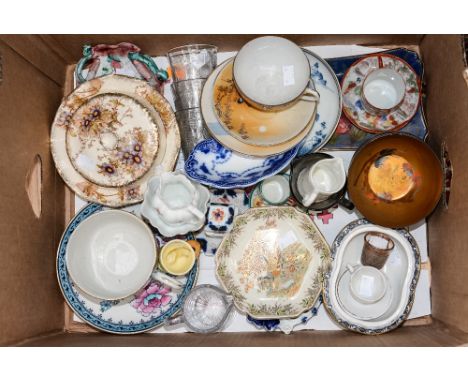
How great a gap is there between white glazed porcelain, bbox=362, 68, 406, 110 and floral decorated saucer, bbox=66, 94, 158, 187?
0.45 metres

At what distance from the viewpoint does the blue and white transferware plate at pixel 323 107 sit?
93 centimetres

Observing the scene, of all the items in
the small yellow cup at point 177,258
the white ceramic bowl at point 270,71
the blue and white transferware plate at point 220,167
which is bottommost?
the small yellow cup at point 177,258

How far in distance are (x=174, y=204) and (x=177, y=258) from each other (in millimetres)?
116

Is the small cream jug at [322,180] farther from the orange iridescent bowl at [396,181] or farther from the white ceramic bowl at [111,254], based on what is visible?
the white ceramic bowl at [111,254]

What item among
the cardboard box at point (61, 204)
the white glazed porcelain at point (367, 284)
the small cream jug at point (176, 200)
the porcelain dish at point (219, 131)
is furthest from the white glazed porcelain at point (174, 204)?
the white glazed porcelain at point (367, 284)

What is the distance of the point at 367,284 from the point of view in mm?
899

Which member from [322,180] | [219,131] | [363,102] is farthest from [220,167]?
[363,102]

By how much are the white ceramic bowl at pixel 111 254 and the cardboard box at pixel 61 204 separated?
8 cm

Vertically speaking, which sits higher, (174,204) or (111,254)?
(174,204)

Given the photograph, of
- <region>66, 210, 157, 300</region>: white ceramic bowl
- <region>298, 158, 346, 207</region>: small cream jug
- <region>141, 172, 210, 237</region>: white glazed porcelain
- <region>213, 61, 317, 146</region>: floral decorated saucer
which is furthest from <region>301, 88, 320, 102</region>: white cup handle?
<region>66, 210, 157, 300</region>: white ceramic bowl

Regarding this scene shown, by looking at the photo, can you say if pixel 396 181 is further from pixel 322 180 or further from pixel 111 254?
pixel 111 254

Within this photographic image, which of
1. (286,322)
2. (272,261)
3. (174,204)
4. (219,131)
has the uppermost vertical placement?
(219,131)

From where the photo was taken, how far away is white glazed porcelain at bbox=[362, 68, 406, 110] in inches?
38.1

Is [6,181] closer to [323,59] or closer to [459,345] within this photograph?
[323,59]
